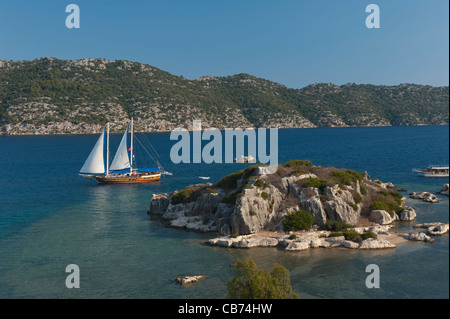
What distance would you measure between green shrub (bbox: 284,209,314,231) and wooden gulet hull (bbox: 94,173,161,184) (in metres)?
53.3

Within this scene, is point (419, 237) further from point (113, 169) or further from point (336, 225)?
point (113, 169)

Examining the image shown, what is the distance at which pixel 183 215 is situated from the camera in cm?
5600

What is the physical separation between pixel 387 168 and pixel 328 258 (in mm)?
73546

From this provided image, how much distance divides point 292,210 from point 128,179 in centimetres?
5497

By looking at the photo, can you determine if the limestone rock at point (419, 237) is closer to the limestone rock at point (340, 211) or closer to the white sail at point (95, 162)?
the limestone rock at point (340, 211)

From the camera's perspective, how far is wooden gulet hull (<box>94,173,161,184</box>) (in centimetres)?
9025

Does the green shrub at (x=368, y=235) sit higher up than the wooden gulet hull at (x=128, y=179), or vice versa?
the wooden gulet hull at (x=128, y=179)

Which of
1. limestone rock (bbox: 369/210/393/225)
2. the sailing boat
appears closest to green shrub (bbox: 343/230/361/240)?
limestone rock (bbox: 369/210/393/225)

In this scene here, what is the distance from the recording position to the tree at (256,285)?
23812 mm

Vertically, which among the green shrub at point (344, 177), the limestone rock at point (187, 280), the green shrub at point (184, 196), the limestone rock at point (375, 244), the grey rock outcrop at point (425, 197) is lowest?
the limestone rock at point (187, 280)

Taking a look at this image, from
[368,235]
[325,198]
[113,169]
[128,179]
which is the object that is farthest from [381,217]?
[113,169]

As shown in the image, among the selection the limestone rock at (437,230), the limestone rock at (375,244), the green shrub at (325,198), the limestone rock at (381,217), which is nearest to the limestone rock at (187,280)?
the limestone rock at (375,244)

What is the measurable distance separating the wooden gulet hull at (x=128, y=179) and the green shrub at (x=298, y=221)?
53.3 m

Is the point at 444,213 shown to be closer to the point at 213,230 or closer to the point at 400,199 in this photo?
the point at 400,199
